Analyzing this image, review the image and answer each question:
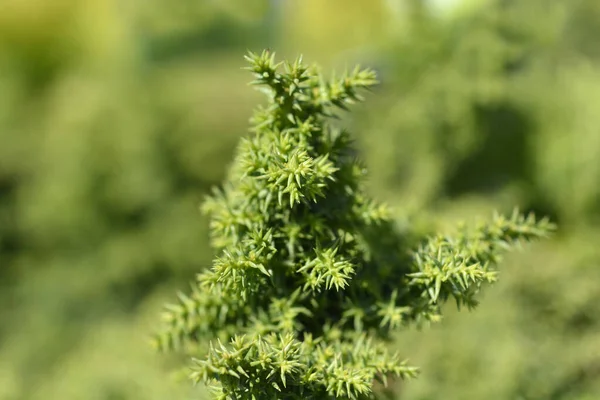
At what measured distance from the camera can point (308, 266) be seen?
24.9 inches

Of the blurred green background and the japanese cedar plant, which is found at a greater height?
the blurred green background

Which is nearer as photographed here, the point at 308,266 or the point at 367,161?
the point at 308,266

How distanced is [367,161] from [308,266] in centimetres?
147

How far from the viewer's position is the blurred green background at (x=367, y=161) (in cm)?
140

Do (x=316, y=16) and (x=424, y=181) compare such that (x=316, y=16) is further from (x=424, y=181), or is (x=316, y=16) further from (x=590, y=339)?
(x=590, y=339)

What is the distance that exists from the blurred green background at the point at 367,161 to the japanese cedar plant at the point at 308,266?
0.83 feet

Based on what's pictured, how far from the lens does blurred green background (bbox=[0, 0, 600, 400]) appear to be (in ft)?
4.58

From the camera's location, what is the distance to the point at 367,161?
6.77 ft

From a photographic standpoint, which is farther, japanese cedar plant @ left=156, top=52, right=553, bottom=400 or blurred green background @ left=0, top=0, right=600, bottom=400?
blurred green background @ left=0, top=0, right=600, bottom=400

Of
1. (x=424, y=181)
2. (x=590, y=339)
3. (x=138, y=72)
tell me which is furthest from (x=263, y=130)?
(x=138, y=72)

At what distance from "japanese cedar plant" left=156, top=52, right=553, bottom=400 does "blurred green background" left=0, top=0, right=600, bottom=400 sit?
0.83ft

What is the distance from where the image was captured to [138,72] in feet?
9.59

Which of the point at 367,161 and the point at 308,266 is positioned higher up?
the point at 367,161

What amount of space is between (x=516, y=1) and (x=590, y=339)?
135cm
